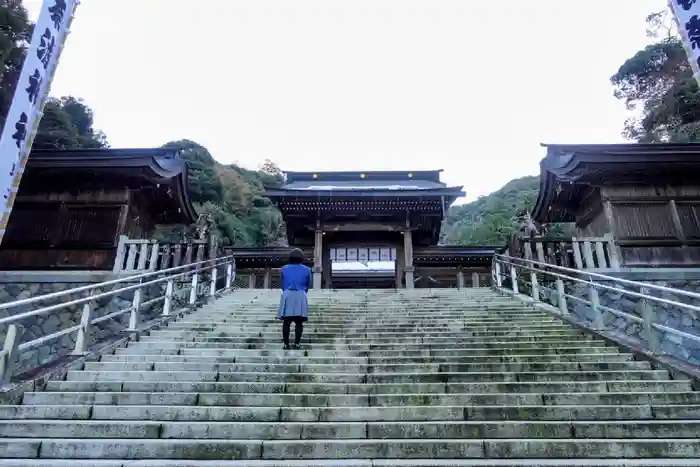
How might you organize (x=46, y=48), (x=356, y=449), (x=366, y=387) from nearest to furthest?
(x=356, y=449)
(x=366, y=387)
(x=46, y=48)

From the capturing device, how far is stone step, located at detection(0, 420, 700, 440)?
348 cm

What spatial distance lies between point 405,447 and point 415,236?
1460cm

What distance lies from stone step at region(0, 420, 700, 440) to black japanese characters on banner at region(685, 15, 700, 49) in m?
4.38

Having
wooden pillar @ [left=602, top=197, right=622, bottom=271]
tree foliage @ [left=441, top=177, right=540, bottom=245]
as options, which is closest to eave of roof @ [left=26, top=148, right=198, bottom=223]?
wooden pillar @ [left=602, top=197, right=622, bottom=271]

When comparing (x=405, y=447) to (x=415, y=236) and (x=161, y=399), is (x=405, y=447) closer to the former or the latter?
(x=161, y=399)

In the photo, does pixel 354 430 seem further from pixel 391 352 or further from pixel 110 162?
pixel 110 162

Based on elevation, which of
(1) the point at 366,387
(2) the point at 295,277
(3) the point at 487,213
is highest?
(3) the point at 487,213

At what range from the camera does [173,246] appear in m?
11.1

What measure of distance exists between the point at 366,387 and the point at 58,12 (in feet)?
24.5

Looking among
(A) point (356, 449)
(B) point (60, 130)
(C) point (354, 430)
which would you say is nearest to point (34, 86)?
(C) point (354, 430)

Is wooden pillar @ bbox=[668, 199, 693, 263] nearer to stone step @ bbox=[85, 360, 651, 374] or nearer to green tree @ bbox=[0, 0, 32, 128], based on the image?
stone step @ bbox=[85, 360, 651, 374]

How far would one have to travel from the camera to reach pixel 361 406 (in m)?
3.99

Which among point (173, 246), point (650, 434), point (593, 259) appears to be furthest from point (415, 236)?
point (650, 434)

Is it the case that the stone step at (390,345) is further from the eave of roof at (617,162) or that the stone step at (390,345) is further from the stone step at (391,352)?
the eave of roof at (617,162)
